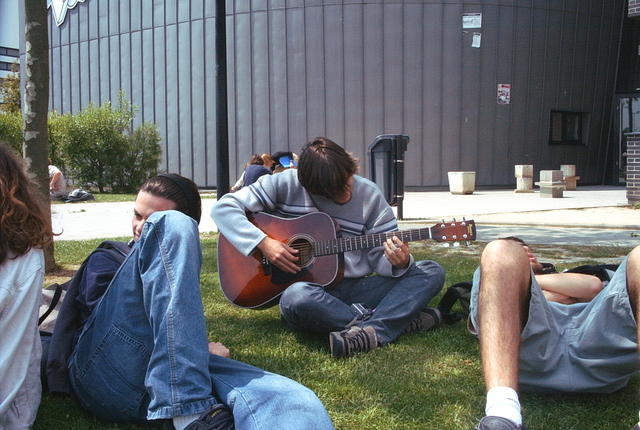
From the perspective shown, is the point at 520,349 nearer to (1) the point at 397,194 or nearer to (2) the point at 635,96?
(1) the point at 397,194

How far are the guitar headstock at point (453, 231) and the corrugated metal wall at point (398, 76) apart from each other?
630 inches

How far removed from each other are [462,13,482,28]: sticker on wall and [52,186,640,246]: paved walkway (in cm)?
714

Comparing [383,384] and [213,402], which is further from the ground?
[213,402]

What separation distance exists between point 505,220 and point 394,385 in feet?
25.3

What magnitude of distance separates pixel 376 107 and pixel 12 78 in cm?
2334

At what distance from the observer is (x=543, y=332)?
7.44 feet

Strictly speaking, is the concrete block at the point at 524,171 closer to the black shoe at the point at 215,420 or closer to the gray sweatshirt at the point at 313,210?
the gray sweatshirt at the point at 313,210

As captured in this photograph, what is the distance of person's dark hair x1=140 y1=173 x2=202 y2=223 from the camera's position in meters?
2.69

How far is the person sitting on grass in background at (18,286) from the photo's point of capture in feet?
6.28

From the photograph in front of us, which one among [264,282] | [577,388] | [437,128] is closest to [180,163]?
[437,128]

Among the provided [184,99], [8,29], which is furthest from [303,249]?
[8,29]

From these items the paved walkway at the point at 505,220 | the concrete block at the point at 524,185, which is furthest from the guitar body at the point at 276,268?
the concrete block at the point at 524,185

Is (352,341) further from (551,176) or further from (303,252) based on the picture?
(551,176)

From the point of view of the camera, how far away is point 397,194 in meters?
10.1
